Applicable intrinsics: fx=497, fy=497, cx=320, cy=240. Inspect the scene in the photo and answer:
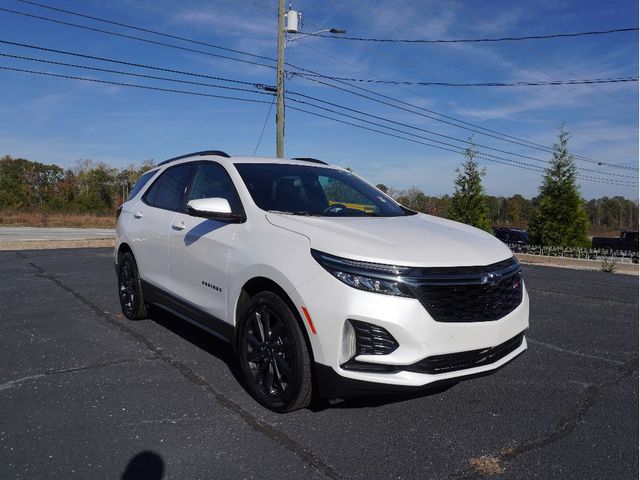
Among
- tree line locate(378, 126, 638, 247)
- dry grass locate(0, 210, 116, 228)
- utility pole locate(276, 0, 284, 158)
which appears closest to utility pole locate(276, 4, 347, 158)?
utility pole locate(276, 0, 284, 158)

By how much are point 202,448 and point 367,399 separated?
124 centimetres

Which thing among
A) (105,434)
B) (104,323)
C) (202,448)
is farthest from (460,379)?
(104,323)

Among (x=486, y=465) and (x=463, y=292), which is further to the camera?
(x=463, y=292)

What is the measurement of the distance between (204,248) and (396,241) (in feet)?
5.38

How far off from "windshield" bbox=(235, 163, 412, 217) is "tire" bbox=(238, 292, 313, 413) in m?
0.83

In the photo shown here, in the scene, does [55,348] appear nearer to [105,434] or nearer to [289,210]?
[105,434]

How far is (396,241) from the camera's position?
3074 mm

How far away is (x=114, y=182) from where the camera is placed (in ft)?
267

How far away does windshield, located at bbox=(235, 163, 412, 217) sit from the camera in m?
3.88

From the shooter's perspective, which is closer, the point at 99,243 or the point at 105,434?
the point at 105,434

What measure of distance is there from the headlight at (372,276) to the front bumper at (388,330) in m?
0.04

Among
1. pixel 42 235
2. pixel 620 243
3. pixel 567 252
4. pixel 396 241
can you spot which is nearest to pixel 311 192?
pixel 396 241

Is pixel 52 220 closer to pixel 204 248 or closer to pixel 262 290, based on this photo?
pixel 204 248

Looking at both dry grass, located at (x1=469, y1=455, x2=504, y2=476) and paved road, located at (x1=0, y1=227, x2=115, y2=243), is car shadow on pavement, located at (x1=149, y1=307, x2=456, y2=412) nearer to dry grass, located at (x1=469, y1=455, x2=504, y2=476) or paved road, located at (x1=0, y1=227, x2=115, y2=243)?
dry grass, located at (x1=469, y1=455, x2=504, y2=476)
